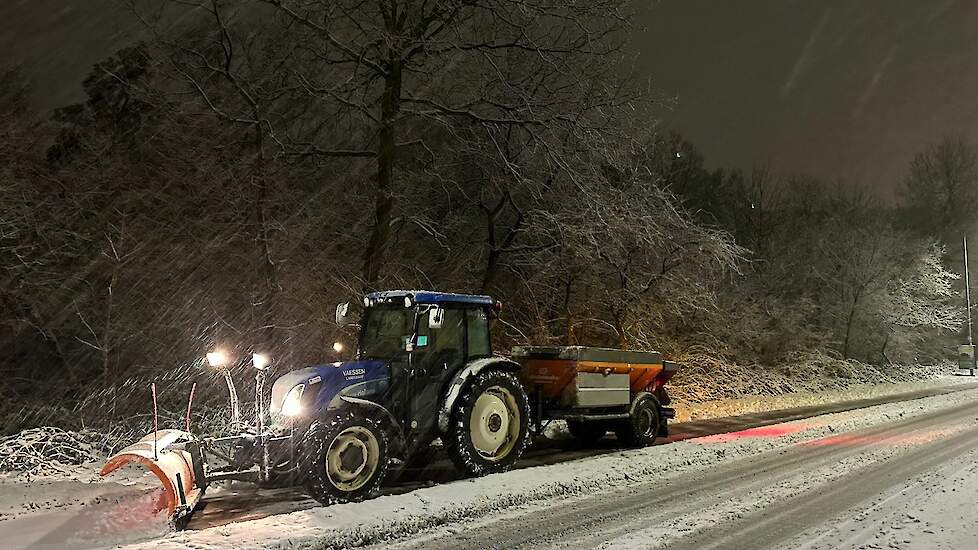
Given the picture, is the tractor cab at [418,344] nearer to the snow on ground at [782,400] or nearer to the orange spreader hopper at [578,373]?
the orange spreader hopper at [578,373]

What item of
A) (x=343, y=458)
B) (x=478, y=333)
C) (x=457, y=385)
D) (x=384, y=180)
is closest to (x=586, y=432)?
(x=478, y=333)

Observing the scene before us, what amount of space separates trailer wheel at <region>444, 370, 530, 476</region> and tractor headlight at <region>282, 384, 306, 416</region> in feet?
6.19

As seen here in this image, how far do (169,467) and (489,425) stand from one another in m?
3.80

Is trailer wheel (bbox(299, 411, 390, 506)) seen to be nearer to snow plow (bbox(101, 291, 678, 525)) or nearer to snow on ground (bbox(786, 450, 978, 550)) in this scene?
snow plow (bbox(101, 291, 678, 525))

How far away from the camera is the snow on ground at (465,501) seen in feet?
19.9

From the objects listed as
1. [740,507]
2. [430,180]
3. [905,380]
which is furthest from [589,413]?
[905,380]

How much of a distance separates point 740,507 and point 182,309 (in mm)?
12093

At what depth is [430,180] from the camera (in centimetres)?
1630

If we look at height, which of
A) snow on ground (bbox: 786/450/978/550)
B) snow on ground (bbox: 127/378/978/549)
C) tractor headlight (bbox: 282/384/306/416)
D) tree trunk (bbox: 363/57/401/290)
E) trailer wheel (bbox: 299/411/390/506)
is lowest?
snow on ground (bbox: 786/450/978/550)

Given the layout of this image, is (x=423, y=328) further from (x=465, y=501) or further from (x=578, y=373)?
(x=578, y=373)

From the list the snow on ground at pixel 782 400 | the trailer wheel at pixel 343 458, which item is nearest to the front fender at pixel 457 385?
the trailer wheel at pixel 343 458

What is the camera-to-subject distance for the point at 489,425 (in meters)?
8.86

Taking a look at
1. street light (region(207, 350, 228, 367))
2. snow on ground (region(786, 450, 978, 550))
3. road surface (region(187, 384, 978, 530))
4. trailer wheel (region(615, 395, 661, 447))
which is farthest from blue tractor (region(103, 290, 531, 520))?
snow on ground (region(786, 450, 978, 550))

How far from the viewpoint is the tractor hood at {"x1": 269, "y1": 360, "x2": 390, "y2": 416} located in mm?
7457
